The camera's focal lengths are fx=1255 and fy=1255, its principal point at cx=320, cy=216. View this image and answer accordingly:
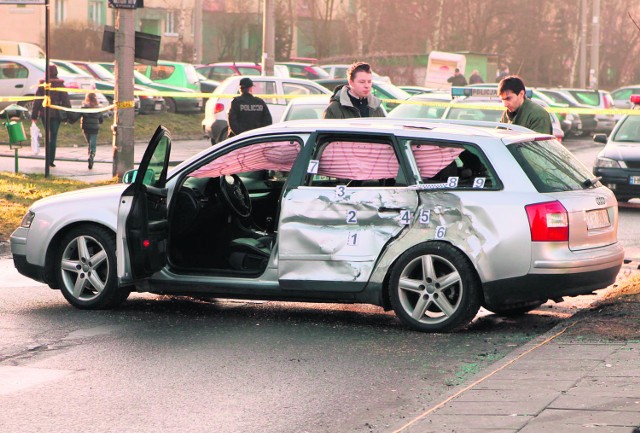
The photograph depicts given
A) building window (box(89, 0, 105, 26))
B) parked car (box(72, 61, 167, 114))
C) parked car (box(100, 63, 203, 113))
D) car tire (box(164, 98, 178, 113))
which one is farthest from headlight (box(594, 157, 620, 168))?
building window (box(89, 0, 105, 26))

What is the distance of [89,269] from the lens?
374 inches

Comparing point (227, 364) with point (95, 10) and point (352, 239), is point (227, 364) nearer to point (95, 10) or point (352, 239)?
point (352, 239)

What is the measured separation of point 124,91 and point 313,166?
9.75 m

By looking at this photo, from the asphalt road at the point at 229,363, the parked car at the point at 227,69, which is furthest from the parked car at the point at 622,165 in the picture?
the parked car at the point at 227,69

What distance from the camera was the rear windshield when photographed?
855 cm

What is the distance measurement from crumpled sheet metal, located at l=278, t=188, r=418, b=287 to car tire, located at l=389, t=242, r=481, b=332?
0.23 m

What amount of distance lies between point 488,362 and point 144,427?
243cm

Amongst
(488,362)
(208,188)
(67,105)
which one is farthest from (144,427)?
(67,105)

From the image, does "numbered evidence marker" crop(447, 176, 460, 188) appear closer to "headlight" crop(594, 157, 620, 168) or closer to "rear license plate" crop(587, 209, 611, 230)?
"rear license plate" crop(587, 209, 611, 230)

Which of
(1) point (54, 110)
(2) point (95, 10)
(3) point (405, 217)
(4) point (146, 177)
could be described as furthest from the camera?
(2) point (95, 10)

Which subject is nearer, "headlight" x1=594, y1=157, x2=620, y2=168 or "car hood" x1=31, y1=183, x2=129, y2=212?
"car hood" x1=31, y1=183, x2=129, y2=212

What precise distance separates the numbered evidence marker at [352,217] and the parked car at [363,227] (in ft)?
0.05

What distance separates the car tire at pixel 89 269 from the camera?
9.41 metres

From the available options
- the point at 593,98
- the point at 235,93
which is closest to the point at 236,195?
the point at 235,93
